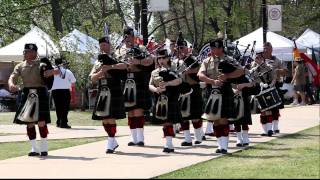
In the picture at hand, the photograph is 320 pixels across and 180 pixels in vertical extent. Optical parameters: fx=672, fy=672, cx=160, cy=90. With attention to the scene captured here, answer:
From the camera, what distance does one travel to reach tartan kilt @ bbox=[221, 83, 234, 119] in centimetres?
1009

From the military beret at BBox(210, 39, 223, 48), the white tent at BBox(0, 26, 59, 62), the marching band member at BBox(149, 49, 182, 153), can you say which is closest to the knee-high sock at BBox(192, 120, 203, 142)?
the marching band member at BBox(149, 49, 182, 153)

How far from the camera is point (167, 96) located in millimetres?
10562

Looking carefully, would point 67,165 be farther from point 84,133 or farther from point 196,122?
point 84,133

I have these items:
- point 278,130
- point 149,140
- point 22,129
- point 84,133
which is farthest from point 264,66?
point 22,129

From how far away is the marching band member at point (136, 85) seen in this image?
37.0ft

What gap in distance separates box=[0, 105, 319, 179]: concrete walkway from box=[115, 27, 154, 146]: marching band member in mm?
352

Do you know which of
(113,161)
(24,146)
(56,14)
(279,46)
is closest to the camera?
(113,161)

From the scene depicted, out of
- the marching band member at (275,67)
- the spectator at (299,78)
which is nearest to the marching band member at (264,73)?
the marching band member at (275,67)

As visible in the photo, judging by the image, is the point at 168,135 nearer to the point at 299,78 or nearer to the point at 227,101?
the point at 227,101

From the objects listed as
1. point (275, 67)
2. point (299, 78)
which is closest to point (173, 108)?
point (275, 67)

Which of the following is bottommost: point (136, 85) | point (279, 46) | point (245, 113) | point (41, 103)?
point (245, 113)

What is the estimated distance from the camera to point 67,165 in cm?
902

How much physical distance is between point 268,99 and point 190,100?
1.86m

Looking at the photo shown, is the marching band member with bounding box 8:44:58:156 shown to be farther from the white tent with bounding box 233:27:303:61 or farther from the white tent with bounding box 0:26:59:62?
the white tent with bounding box 233:27:303:61
